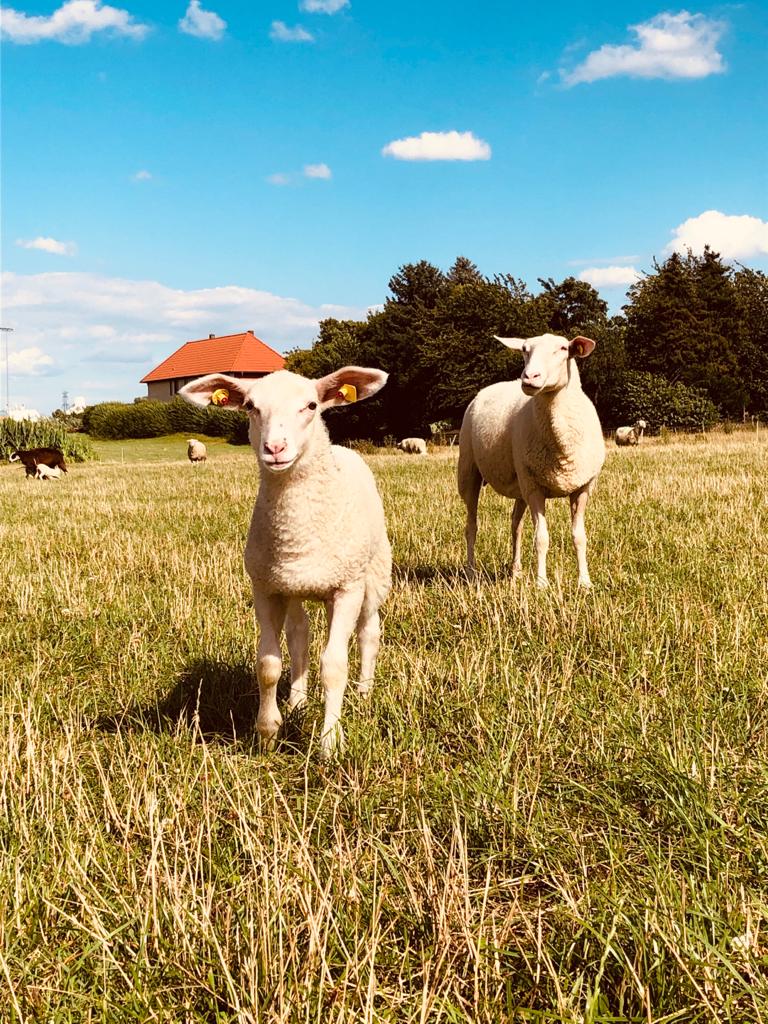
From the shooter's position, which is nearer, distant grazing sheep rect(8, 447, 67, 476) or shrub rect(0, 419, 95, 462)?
distant grazing sheep rect(8, 447, 67, 476)

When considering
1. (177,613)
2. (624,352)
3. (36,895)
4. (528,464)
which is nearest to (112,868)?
(36,895)

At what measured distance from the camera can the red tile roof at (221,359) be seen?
71.8 meters

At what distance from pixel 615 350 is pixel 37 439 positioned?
28025mm

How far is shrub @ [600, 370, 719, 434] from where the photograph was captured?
3744cm

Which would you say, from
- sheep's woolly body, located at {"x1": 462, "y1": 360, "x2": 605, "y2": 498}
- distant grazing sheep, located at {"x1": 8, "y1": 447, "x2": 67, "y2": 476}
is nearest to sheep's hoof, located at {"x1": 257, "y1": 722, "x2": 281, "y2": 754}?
sheep's woolly body, located at {"x1": 462, "y1": 360, "x2": 605, "y2": 498}

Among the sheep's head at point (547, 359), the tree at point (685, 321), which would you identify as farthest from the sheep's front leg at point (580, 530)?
the tree at point (685, 321)

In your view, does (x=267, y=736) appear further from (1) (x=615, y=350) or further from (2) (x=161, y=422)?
(2) (x=161, y=422)

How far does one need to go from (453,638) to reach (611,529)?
376 cm

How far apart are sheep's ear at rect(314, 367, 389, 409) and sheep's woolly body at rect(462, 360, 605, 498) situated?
3.28 m

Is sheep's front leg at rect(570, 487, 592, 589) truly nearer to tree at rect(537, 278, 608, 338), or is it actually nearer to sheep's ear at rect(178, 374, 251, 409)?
sheep's ear at rect(178, 374, 251, 409)

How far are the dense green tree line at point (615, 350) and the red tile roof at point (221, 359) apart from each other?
22.1 m

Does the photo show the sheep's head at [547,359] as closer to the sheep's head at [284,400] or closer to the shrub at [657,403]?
the sheep's head at [284,400]

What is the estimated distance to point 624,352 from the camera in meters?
41.9

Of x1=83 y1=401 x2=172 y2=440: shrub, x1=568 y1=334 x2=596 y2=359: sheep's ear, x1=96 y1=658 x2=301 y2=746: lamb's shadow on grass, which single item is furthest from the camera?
x1=83 y1=401 x2=172 y2=440: shrub
